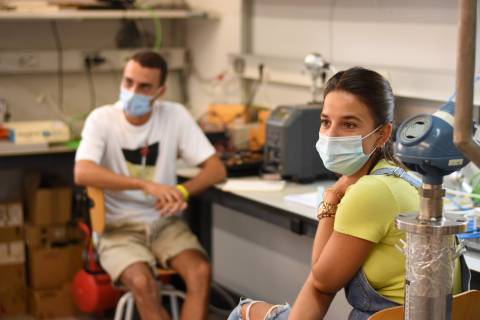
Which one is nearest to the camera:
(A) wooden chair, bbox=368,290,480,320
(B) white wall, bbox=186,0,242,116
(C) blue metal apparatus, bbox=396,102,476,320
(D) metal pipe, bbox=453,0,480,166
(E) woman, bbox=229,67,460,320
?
(D) metal pipe, bbox=453,0,480,166

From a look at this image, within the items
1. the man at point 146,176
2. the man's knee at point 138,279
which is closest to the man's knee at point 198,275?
the man at point 146,176

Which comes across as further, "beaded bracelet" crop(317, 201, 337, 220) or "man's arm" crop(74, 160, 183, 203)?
"man's arm" crop(74, 160, 183, 203)

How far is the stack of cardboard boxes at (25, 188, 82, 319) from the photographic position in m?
4.11

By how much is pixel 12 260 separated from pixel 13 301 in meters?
0.21

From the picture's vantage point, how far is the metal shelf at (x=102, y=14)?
4156 millimetres

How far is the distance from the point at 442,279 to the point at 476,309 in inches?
11.8

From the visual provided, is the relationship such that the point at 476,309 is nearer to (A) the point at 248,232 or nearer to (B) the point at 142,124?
(B) the point at 142,124

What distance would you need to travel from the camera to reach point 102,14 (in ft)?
14.3

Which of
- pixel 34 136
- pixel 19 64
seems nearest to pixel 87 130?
pixel 34 136

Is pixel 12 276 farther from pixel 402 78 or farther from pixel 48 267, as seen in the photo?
pixel 402 78

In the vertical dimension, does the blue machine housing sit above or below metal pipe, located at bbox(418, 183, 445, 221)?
above

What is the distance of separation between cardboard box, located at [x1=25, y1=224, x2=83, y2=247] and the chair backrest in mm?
895

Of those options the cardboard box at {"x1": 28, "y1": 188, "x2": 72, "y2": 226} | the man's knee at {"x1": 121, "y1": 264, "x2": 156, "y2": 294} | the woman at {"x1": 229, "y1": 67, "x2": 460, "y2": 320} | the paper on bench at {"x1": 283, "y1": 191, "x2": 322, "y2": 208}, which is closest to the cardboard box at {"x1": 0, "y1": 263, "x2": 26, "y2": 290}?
the cardboard box at {"x1": 28, "y1": 188, "x2": 72, "y2": 226}

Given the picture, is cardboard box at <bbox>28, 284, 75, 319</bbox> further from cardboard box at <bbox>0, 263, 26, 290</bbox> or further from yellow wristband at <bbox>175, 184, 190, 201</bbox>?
yellow wristband at <bbox>175, 184, 190, 201</bbox>
